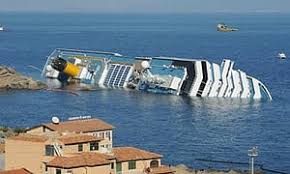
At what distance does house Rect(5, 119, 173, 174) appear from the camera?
79.2ft

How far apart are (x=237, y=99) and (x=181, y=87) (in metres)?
4.10

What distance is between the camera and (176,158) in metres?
36.7

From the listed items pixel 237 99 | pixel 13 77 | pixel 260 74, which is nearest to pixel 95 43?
pixel 260 74

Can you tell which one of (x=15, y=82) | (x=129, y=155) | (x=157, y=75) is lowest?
(x=129, y=155)

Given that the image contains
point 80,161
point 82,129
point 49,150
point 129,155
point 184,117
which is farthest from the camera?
point 184,117

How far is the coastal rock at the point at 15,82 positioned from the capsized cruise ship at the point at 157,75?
3557mm

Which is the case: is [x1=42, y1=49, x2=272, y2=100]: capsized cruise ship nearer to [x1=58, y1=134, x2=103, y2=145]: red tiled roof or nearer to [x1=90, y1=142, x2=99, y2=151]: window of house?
[x1=90, y1=142, x2=99, y2=151]: window of house

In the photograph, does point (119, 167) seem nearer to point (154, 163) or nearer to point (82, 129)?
point (154, 163)

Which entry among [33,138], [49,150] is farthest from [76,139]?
[33,138]

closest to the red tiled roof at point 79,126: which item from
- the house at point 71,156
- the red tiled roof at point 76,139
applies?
the house at point 71,156

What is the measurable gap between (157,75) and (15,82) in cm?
924

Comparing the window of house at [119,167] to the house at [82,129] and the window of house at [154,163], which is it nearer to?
the house at [82,129]

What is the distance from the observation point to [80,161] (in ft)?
78.8

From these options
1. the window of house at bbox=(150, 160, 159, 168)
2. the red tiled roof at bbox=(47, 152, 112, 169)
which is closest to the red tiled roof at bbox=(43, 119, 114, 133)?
the window of house at bbox=(150, 160, 159, 168)
